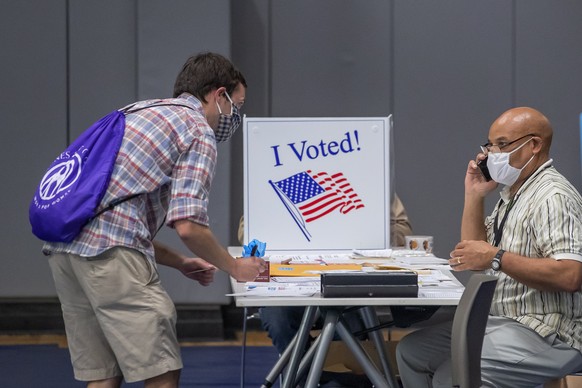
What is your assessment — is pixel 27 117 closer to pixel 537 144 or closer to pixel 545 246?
pixel 537 144

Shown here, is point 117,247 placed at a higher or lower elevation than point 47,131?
lower

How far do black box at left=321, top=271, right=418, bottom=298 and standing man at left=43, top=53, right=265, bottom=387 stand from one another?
33 cm

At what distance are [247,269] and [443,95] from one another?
393 cm

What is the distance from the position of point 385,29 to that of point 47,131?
240 cm

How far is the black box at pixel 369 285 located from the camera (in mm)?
2584

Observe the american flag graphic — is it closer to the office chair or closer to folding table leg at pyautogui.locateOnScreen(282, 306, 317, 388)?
folding table leg at pyautogui.locateOnScreen(282, 306, 317, 388)

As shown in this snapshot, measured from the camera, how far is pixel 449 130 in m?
6.43

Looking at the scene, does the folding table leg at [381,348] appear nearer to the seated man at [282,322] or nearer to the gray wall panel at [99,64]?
the seated man at [282,322]

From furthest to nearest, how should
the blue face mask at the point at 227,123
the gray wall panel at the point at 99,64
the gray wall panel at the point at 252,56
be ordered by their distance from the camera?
1. the gray wall panel at the point at 252,56
2. the gray wall panel at the point at 99,64
3. the blue face mask at the point at 227,123

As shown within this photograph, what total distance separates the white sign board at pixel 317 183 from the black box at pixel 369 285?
1083mm

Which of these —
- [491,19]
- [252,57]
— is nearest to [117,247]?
[252,57]

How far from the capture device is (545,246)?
111 inches

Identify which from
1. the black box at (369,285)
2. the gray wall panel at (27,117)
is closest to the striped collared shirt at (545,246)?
the black box at (369,285)

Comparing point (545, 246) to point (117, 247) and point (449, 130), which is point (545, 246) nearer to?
point (117, 247)
